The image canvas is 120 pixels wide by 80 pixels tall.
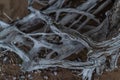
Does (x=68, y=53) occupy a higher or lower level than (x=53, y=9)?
lower

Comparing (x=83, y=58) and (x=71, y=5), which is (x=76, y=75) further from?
(x=71, y=5)

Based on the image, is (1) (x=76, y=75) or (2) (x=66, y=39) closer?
(2) (x=66, y=39)

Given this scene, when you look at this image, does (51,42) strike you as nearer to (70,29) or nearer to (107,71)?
(70,29)

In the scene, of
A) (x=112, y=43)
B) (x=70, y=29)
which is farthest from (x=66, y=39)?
(x=112, y=43)

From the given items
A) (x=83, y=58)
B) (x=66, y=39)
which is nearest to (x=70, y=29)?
(x=66, y=39)

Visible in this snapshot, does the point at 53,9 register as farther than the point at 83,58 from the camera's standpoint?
No

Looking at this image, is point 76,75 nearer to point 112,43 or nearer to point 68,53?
point 68,53

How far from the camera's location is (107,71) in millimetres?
1223

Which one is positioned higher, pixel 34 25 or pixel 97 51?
pixel 34 25

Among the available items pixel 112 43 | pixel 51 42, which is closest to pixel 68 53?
pixel 51 42

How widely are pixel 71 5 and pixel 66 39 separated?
0.45 ft

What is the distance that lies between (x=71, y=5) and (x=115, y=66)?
27cm

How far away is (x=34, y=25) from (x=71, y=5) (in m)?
0.15

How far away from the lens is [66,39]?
1099 mm
